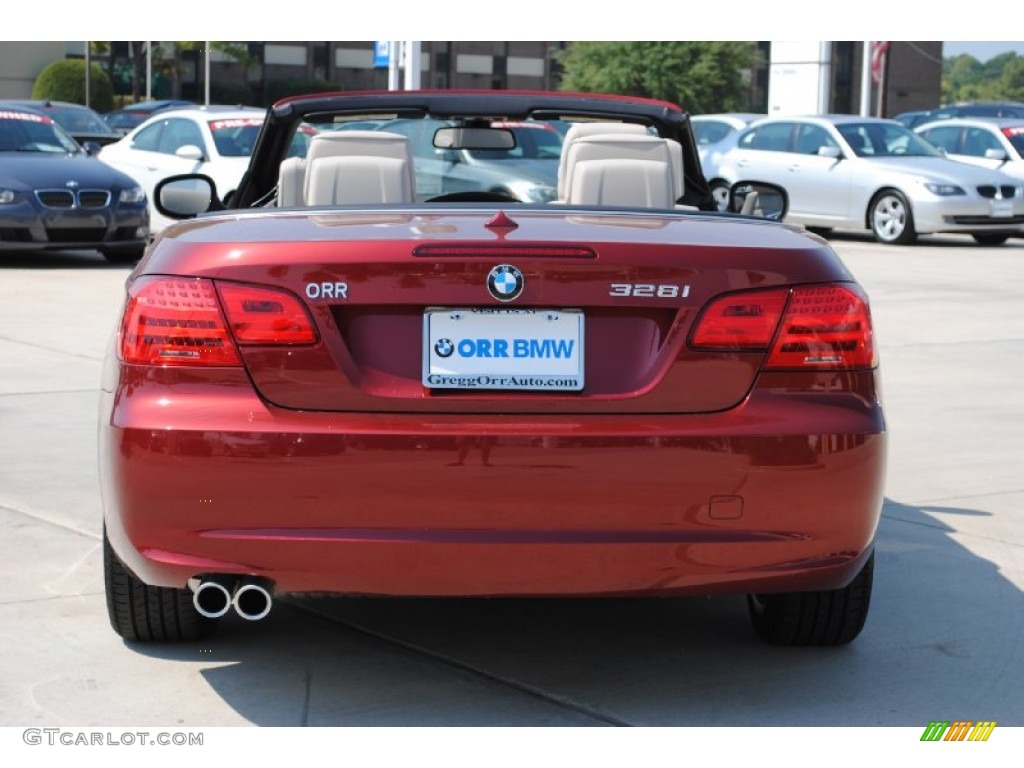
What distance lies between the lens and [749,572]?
12.7 ft

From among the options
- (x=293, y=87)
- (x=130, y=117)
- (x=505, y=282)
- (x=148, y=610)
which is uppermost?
(x=505, y=282)

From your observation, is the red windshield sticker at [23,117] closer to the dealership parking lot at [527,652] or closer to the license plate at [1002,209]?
the dealership parking lot at [527,652]

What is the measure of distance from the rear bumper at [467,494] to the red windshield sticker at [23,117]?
13.4m

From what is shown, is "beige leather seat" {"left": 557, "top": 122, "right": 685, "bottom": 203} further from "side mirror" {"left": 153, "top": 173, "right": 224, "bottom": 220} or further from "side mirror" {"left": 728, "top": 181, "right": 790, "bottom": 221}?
"side mirror" {"left": 153, "top": 173, "right": 224, "bottom": 220}

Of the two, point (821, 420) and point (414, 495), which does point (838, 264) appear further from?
point (414, 495)

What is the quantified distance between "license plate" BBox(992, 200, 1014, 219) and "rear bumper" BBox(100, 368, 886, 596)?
17.4m

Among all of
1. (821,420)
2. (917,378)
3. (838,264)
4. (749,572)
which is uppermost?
(838,264)

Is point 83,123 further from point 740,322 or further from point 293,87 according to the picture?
point 293,87

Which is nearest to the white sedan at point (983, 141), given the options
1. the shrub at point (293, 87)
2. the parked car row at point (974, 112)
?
the parked car row at point (974, 112)

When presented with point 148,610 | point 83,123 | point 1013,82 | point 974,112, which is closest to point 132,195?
point 83,123

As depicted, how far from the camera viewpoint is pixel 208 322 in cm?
383

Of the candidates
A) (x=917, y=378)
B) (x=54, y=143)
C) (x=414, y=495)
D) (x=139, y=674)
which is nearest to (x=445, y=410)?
(x=414, y=495)

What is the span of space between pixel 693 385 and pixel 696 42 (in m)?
66.4

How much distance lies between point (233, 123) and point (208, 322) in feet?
48.2
